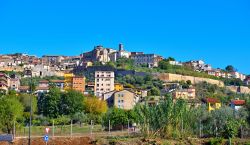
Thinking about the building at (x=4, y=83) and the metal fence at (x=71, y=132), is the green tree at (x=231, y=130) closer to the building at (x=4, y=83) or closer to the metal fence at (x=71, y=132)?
the metal fence at (x=71, y=132)

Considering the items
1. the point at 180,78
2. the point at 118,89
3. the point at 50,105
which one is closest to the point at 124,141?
the point at 50,105

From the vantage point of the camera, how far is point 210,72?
155 metres

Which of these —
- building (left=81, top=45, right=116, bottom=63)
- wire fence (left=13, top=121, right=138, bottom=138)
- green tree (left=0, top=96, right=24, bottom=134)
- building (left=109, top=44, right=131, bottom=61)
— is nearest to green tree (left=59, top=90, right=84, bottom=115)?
wire fence (left=13, top=121, right=138, bottom=138)

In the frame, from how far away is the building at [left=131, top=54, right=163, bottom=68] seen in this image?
150300 mm

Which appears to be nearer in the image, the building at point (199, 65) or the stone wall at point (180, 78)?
the stone wall at point (180, 78)

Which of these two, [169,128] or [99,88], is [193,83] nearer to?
[99,88]

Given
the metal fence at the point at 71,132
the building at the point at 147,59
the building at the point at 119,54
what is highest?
the building at the point at 119,54

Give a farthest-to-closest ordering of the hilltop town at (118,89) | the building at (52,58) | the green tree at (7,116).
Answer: the building at (52,58)
the green tree at (7,116)
the hilltop town at (118,89)

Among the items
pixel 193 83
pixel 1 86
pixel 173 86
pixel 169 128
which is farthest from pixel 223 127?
pixel 193 83

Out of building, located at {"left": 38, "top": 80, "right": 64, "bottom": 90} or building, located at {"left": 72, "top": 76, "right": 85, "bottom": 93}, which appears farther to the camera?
building, located at {"left": 72, "top": 76, "right": 85, "bottom": 93}

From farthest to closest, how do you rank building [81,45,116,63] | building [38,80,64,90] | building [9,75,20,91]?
building [81,45,116,63] < building [9,75,20,91] < building [38,80,64,90]

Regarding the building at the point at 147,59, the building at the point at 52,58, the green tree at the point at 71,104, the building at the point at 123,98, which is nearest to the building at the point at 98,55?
the building at the point at 147,59

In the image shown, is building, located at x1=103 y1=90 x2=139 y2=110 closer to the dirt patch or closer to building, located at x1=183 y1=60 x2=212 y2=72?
the dirt patch

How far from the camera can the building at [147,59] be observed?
150 metres
